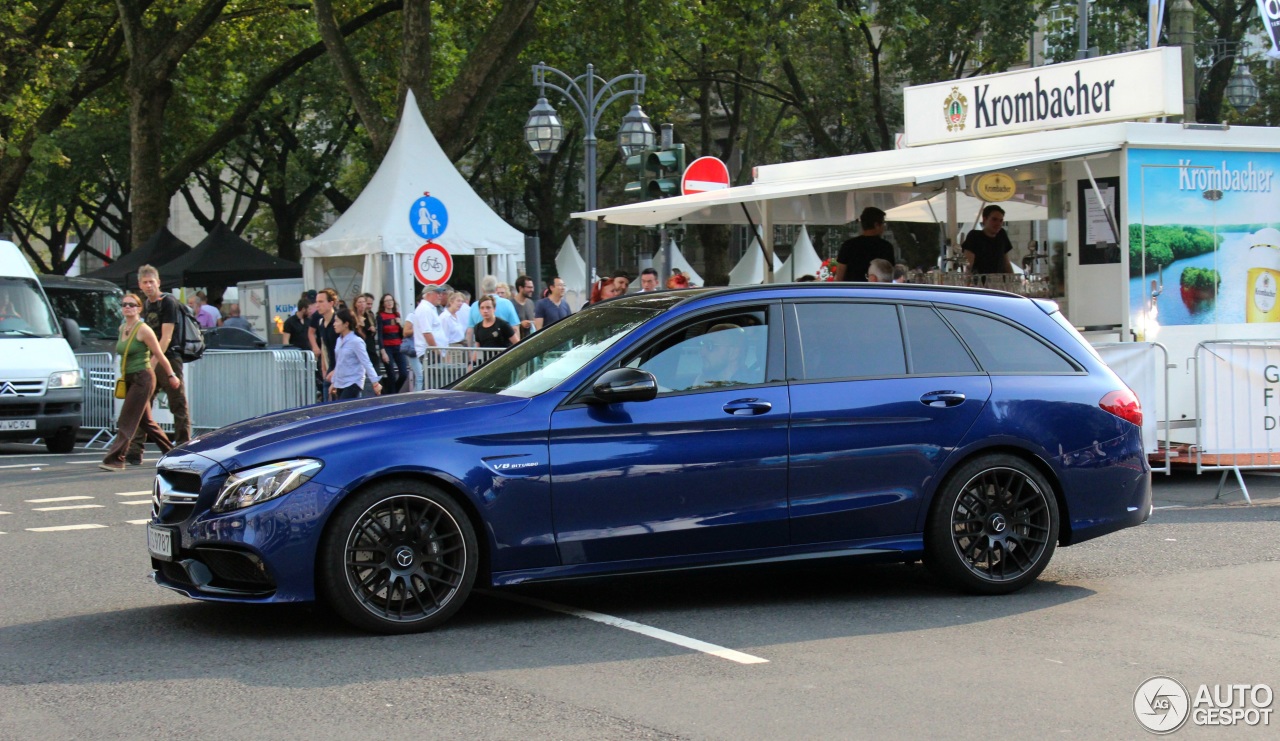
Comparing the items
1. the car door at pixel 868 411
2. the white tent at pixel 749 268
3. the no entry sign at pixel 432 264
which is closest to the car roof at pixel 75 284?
the no entry sign at pixel 432 264

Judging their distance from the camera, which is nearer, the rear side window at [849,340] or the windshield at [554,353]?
the windshield at [554,353]

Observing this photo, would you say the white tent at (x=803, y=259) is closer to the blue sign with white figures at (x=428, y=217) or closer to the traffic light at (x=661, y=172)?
the blue sign with white figures at (x=428, y=217)

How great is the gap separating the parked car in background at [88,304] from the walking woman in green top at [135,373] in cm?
725

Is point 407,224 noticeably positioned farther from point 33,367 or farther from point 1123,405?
point 1123,405

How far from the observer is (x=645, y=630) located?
6641mm

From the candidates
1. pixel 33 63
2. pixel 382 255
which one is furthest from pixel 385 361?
pixel 33 63

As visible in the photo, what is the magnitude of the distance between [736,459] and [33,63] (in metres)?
26.1

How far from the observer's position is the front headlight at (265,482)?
621 centimetres

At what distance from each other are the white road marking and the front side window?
108cm

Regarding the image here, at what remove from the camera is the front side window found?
22.7ft

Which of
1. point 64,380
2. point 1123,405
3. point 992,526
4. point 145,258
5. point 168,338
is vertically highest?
point 145,258

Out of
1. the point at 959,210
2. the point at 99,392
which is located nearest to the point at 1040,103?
the point at 959,210

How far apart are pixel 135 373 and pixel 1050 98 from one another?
29.7ft

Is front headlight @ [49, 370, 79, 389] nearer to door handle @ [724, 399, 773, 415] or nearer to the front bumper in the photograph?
the front bumper
